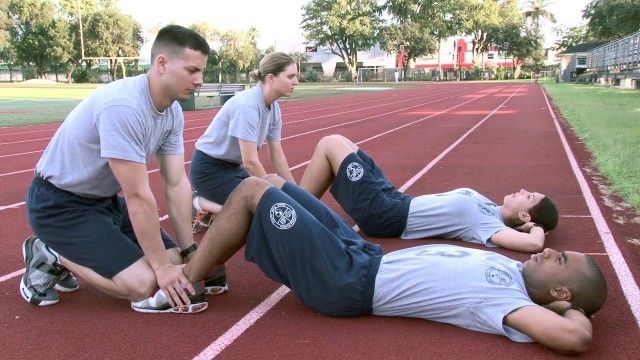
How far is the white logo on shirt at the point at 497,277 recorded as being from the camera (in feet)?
8.49

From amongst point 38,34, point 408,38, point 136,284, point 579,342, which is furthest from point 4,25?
point 579,342

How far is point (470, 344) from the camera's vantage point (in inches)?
105

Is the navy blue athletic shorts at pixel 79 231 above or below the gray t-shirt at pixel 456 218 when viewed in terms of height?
above

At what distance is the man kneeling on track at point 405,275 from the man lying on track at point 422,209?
117 cm

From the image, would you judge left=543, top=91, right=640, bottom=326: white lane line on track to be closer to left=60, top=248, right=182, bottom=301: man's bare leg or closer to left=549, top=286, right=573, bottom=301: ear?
left=549, top=286, right=573, bottom=301: ear

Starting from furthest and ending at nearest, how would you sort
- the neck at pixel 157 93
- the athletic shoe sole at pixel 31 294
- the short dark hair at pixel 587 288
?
the athletic shoe sole at pixel 31 294
the neck at pixel 157 93
the short dark hair at pixel 587 288

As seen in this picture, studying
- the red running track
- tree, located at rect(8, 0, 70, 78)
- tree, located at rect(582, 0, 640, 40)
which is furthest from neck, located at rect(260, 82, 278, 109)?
tree, located at rect(8, 0, 70, 78)

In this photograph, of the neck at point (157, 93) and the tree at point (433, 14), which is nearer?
the neck at point (157, 93)

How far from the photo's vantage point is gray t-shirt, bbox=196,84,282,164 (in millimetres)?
4254

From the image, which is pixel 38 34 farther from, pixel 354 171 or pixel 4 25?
pixel 354 171

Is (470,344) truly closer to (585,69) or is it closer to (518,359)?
(518,359)

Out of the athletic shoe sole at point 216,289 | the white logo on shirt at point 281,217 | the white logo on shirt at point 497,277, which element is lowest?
the athletic shoe sole at point 216,289

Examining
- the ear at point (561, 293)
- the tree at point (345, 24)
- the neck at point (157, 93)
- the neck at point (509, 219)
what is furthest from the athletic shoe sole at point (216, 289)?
the tree at point (345, 24)

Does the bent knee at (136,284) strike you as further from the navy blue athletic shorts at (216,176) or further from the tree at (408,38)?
the tree at (408,38)
